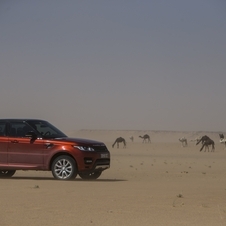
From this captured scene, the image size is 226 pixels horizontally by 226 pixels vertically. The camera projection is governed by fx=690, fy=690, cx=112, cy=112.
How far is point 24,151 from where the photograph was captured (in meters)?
19.6

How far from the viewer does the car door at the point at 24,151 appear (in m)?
19.5

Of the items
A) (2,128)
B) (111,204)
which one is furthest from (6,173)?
(111,204)

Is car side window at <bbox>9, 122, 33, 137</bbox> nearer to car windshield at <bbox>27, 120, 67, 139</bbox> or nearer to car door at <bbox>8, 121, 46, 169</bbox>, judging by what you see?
car door at <bbox>8, 121, 46, 169</bbox>

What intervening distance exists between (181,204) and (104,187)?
13.3 ft

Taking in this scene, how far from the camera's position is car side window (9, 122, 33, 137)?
20.0 meters

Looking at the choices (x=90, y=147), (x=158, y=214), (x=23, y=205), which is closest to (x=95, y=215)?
(x=158, y=214)

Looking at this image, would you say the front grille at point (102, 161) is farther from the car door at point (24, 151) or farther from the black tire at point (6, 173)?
the black tire at point (6, 173)

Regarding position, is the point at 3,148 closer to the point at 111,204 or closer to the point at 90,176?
the point at 90,176

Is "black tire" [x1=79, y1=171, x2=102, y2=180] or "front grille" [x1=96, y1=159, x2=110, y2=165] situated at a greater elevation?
"front grille" [x1=96, y1=159, x2=110, y2=165]

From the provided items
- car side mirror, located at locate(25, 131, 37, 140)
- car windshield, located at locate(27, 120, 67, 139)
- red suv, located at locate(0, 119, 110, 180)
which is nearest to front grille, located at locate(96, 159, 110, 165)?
red suv, located at locate(0, 119, 110, 180)

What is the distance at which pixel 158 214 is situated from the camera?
11.5 m

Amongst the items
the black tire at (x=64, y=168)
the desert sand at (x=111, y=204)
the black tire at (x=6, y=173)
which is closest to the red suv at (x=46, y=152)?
the black tire at (x=64, y=168)

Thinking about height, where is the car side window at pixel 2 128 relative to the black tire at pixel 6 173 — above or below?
above

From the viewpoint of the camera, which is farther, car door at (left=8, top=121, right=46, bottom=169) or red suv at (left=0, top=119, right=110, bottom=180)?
car door at (left=8, top=121, right=46, bottom=169)
